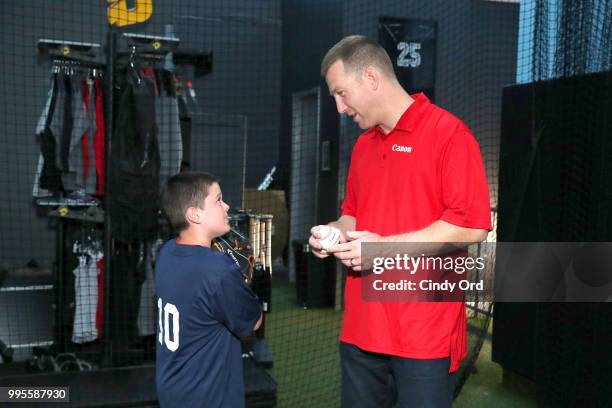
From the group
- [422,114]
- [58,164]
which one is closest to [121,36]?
[58,164]

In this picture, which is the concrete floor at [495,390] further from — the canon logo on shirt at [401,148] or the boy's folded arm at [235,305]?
the canon logo on shirt at [401,148]

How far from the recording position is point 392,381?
5.13 ft

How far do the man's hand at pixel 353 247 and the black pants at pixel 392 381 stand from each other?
27cm

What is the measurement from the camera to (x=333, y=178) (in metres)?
5.50

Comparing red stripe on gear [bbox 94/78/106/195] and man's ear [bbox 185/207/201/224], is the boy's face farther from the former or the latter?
red stripe on gear [bbox 94/78/106/195]

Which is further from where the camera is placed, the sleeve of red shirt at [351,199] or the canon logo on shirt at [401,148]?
the sleeve of red shirt at [351,199]

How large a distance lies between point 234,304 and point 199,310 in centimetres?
10

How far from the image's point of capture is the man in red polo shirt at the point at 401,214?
1344mm

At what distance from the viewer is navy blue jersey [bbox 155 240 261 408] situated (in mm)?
1674

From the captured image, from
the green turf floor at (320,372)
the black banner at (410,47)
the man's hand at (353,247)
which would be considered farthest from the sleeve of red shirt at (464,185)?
the black banner at (410,47)

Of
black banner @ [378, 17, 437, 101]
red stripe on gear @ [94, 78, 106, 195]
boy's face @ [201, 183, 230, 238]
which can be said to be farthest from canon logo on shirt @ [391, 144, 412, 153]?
black banner @ [378, 17, 437, 101]

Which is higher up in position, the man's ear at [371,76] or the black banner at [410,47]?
the black banner at [410,47]

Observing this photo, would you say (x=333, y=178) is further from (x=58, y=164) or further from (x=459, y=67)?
(x=58, y=164)

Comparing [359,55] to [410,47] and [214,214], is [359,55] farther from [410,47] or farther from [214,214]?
[410,47]
